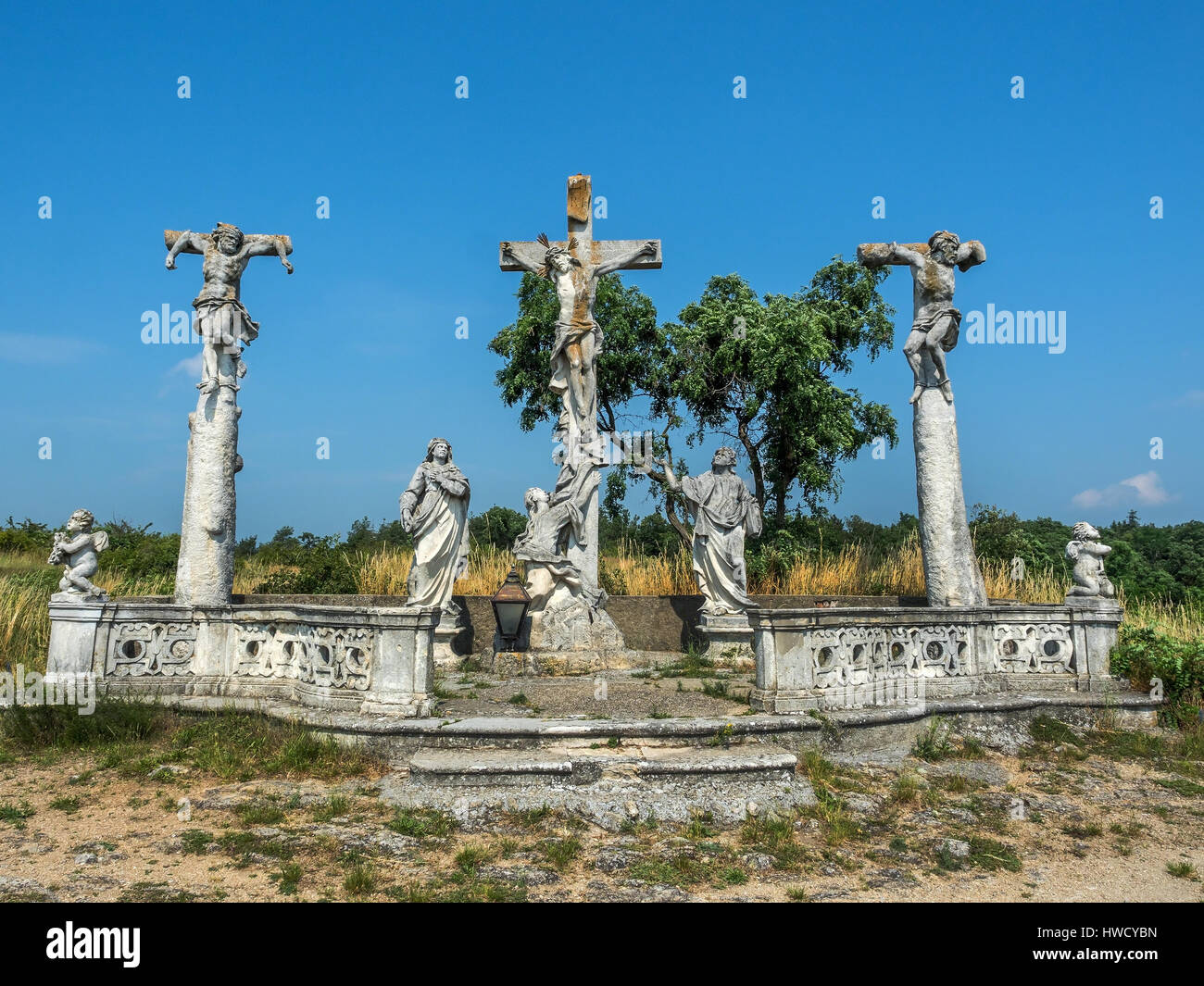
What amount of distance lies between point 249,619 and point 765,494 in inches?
509

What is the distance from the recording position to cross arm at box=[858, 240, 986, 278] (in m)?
8.82

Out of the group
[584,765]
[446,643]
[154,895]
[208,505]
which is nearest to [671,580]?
[446,643]

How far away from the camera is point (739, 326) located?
17.0 m

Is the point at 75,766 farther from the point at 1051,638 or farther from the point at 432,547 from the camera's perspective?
the point at 1051,638

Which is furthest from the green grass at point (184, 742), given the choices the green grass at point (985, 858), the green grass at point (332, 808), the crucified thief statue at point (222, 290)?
the green grass at point (985, 858)

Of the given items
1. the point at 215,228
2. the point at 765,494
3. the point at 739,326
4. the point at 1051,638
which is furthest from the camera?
the point at 765,494

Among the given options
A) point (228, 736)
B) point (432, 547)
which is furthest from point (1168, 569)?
point (228, 736)

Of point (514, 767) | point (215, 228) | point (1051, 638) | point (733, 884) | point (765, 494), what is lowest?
point (733, 884)

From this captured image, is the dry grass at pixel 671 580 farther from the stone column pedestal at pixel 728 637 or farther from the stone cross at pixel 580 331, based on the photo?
the stone cross at pixel 580 331

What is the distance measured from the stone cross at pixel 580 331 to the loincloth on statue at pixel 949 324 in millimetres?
3371

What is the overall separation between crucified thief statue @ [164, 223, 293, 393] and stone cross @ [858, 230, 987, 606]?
21.9 feet

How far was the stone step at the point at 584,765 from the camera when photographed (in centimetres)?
543

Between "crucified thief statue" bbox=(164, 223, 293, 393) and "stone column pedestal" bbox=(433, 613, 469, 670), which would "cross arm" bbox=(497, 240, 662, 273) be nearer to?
"crucified thief statue" bbox=(164, 223, 293, 393)

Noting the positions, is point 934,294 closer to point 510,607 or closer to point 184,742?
point 510,607
